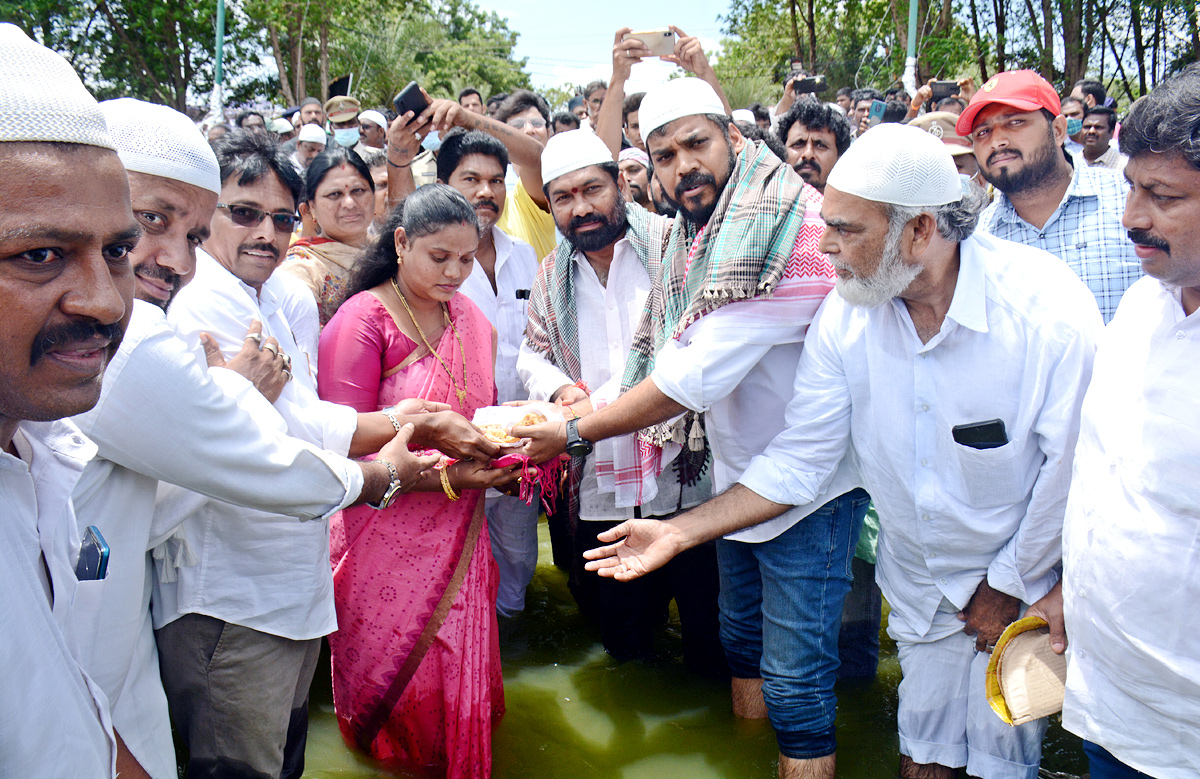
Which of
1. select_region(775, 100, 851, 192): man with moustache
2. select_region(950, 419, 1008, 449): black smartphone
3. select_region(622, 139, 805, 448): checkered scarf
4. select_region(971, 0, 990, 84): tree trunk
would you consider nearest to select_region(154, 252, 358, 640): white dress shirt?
select_region(622, 139, 805, 448): checkered scarf

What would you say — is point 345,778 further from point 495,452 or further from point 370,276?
point 370,276

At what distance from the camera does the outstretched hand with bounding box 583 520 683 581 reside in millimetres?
2695

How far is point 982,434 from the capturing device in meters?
2.41

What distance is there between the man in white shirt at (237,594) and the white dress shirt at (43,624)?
27.2 inches

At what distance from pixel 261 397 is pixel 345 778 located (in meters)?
1.69

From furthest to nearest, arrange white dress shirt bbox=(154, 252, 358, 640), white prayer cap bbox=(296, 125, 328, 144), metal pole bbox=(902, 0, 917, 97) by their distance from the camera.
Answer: metal pole bbox=(902, 0, 917, 97) < white prayer cap bbox=(296, 125, 328, 144) < white dress shirt bbox=(154, 252, 358, 640)

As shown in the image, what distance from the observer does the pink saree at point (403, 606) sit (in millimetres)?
2979

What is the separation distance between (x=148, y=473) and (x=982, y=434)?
2.19 m

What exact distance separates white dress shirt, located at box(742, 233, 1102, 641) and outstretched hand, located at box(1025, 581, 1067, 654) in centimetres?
4

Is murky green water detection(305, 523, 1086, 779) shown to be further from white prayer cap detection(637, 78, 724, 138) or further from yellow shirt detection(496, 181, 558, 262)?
white prayer cap detection(637, 78, 724, 138)

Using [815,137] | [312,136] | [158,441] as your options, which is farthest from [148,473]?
[312,136]

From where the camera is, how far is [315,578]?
241 cm

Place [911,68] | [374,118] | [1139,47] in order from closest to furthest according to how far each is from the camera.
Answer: [374,118]
[911,68]
[1139,47]

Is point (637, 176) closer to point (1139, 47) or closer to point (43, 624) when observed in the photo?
point (43, 624)
